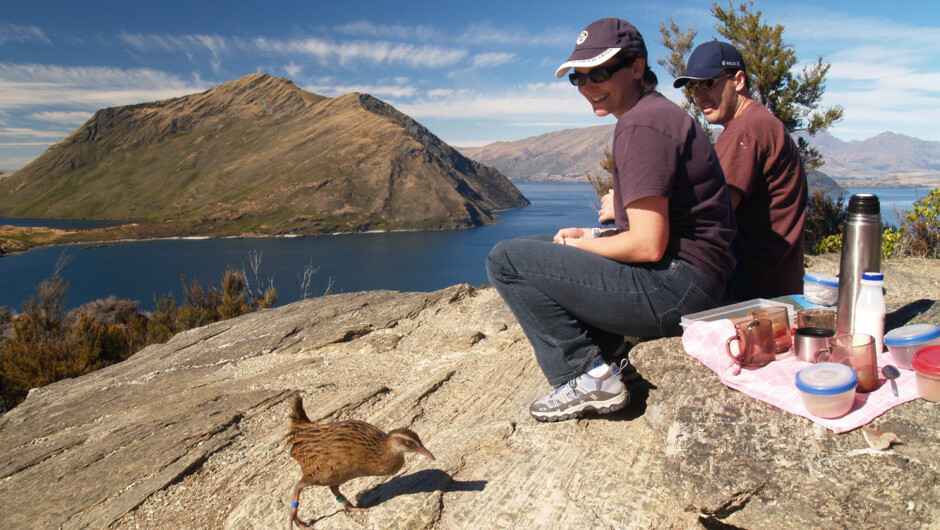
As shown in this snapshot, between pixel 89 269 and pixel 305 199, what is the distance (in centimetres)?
5969

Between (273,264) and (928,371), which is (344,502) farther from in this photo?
(273,264)

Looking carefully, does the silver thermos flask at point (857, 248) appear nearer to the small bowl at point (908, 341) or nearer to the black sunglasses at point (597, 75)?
the small bowl at point (908, 341)

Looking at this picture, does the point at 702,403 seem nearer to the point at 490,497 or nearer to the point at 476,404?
the point at 490,497

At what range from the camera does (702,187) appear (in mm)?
2320

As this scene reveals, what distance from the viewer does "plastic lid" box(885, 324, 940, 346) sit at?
2.17 m

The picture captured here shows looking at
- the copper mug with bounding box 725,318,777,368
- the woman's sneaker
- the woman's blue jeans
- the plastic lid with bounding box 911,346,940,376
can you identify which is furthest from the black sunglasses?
the plastic lid with bounding box 911,346,940,376

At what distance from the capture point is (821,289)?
9.46 feet

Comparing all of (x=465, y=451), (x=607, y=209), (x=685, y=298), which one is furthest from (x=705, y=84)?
(x=465, y=451)

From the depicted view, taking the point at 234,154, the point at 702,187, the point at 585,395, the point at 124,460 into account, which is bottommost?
the point at 124,460

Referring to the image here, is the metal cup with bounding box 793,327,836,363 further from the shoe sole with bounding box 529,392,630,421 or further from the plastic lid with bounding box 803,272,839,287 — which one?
the shoe sole with bounding box 529,392,630,421

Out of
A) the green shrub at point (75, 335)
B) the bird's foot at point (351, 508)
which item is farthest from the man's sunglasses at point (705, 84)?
the green shrub at point (75, 335)

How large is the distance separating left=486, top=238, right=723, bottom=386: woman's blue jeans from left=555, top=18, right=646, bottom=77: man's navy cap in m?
0.85

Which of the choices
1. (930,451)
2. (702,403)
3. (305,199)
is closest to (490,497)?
(702,403)

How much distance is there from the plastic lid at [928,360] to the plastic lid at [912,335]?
0.16m
